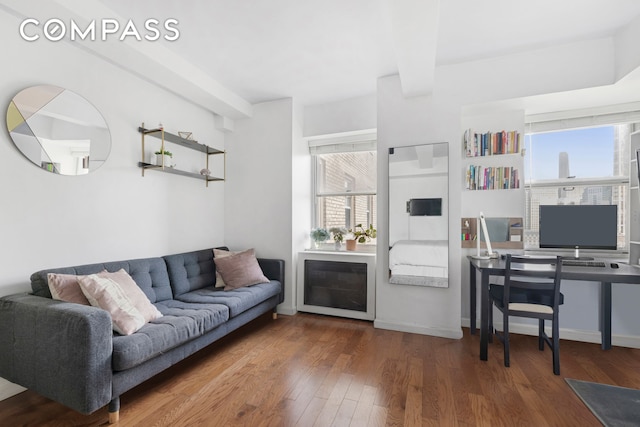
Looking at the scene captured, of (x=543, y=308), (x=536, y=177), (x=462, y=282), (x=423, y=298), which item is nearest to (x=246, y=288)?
(x=423, y=298)

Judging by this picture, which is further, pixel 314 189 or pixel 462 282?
pixel 314 189

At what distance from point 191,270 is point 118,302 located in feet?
3.91

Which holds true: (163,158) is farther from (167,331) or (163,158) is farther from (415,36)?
(415,36)

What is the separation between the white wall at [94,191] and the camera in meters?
2.03

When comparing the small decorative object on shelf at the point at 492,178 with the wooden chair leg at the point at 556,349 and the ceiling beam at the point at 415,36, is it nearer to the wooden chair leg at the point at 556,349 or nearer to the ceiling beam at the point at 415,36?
the ceiling beam at the point at 415,36

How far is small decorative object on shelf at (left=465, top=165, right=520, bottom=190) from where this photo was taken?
3.06 m

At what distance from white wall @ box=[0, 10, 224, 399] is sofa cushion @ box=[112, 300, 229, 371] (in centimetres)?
80

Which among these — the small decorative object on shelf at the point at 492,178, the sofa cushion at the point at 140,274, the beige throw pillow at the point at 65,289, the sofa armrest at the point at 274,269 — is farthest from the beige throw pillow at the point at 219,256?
the small decorative object on shelf at the point at 492,178

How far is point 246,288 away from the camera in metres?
3.15

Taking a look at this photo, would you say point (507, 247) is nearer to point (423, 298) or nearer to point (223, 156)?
point (423, 298)

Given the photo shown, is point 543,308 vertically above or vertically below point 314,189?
below

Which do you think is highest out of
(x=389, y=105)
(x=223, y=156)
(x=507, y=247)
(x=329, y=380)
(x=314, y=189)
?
(x=389, y=105)

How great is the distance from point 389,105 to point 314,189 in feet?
4.97

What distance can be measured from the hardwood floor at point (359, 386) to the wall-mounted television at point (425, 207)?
4.07 feet
